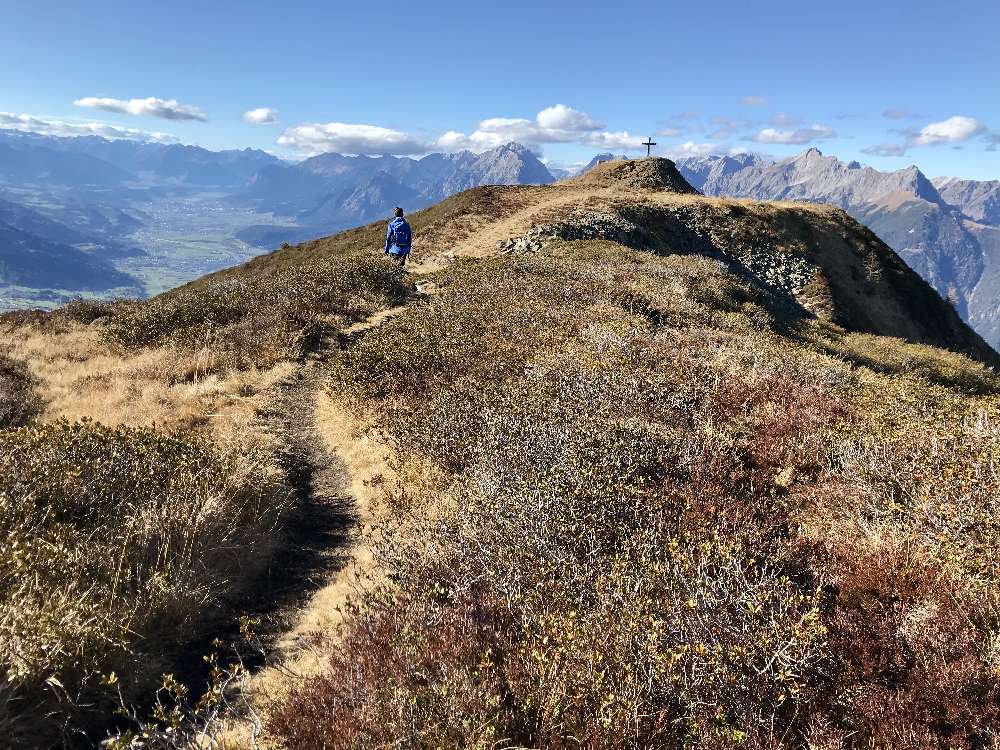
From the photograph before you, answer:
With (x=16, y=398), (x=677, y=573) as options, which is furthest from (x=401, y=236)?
(x=677, y=573)

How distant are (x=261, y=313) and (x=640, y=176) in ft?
179

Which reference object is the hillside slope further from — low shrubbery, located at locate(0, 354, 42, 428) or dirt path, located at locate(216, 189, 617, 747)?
low shrubbery, located at locate(0, 354, 42, 428)

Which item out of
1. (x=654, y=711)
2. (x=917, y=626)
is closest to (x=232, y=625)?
(x=654, y=711)

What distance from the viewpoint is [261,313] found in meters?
16.5

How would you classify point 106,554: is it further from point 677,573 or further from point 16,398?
point 16,398

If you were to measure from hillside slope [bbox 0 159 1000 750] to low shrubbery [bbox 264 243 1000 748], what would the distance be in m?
0.03

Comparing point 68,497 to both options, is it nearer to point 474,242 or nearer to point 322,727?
point 322,727

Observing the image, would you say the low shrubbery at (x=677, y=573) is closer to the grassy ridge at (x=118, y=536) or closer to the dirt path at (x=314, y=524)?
the dirt path at (x=314, y=524)

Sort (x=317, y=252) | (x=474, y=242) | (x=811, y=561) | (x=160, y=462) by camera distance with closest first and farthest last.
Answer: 1. (x=811, y=561)
2. (x=160, y=462)
3. (x=474, y=242)
4. (x=317, y=252)

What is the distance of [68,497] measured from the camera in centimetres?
627

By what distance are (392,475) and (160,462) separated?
3.20 metres

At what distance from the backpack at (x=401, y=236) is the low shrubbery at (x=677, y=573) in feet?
57.4

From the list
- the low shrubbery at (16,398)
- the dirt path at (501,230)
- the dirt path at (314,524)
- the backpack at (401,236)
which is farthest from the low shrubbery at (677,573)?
the dirt path at (501,230)

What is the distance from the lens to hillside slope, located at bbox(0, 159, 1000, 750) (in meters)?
3.67
